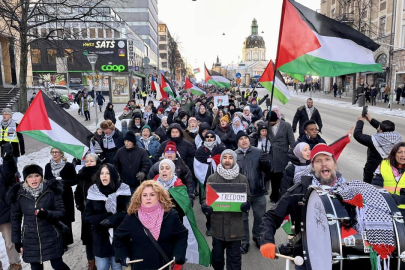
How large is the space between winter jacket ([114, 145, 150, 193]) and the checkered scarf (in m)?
→ 3.88

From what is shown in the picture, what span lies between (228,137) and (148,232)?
16.4 ft

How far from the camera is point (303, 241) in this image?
2727 millimetres

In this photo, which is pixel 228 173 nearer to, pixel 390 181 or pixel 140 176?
pixel 140 176

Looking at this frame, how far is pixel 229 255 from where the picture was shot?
4.10m

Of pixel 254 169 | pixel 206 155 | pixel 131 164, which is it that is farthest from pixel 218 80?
pixel 254 169

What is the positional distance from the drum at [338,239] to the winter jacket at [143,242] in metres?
1.34

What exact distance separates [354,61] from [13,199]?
16.1 feet

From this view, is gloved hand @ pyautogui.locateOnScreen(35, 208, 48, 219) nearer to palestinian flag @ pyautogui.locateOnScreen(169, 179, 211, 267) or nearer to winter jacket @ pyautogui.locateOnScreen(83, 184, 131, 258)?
winter jacket @ pyautogui.locateOnScreen(83, 184, 131, 258)

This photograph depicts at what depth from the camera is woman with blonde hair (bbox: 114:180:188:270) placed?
3143 mm

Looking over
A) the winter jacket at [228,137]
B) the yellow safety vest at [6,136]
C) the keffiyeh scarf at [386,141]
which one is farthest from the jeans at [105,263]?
the yellow safety vest at [6,136]

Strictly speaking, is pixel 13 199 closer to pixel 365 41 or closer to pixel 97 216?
pixel 97 216

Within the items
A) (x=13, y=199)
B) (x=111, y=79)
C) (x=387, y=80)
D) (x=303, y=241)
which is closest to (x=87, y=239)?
(x=13, y=199)

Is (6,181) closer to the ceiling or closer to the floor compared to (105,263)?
closer to the ceiling

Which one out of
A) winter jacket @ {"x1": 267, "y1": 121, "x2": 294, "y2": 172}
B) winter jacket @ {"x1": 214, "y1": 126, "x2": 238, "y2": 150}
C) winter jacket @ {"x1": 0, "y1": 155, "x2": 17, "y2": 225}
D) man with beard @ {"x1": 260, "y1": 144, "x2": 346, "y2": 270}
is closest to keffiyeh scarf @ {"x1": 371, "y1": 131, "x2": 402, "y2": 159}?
winter jacket @ {"x1": 267, "y1": 121, "x2": 294, "y2": 172}
